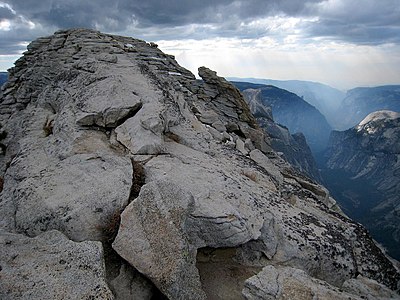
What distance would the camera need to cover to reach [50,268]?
11.6 metres

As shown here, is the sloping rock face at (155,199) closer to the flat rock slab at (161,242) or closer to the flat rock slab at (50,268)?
the flat rock slab at (161,242)

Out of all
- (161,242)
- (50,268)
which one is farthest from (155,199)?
(50,268)

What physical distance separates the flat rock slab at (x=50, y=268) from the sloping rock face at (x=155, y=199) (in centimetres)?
44

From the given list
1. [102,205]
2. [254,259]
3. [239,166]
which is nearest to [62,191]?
[102,205]

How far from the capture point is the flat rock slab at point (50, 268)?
10703 mm

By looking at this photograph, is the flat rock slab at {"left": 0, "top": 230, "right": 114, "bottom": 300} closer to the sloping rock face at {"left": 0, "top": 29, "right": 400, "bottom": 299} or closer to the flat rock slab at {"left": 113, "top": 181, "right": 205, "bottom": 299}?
the sloping rock face at {"left": 0, "top": 29, "right": 400, "bottom": 299}

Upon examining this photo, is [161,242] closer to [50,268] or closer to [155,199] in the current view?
[155,199]

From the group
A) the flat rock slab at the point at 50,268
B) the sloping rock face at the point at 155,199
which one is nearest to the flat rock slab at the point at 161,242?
the sloping rock face at the point at 155,199

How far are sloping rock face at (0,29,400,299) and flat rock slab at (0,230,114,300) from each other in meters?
0.44

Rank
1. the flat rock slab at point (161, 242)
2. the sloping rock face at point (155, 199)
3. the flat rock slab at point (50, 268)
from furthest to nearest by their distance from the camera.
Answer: the sloping rock face at point (155, 199) < the flat rock slab at point (161, 242) < the flat rock slab at point (50, 268)

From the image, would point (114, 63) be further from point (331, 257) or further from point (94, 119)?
point (331, 257)

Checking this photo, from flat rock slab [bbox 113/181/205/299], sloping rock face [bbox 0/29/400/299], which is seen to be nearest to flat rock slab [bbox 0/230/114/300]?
sloping rock face [bbox 0/29/400/299]

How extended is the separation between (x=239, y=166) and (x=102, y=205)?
36.2ft

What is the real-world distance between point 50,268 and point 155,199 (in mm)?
4397
